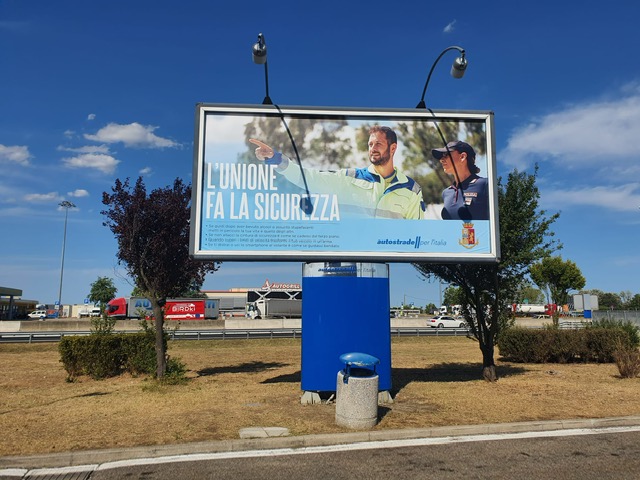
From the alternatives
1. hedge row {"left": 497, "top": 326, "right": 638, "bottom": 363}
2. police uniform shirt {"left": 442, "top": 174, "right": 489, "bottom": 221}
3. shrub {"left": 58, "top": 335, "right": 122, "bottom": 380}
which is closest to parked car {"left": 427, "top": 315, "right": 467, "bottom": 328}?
hedge row {"left": 497, "top": 326, "right": 638, "bottom": 363}

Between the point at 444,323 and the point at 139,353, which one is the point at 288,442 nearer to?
the point at 139,353

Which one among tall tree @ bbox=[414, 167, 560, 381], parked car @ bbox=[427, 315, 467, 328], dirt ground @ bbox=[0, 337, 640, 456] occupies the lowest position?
parked car @ bbox=[427, 315, 467, 328]

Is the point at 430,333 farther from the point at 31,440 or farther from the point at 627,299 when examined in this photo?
the point at 627,299

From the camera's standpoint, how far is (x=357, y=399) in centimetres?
813

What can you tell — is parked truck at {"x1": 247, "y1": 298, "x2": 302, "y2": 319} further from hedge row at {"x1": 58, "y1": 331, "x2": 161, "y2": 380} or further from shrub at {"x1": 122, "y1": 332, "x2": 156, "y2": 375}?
hedge row at {"x1": 58, "y1": 331, "x2": 161, "y2": 380}

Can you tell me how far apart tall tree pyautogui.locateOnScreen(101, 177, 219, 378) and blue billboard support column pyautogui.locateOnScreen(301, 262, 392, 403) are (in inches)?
207

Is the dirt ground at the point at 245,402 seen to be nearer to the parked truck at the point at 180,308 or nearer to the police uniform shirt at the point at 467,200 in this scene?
the police uniform shirt at the point at 467,200

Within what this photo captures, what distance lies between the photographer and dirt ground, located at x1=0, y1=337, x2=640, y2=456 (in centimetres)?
778

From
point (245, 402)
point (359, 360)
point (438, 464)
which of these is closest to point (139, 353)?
point (245, 402)

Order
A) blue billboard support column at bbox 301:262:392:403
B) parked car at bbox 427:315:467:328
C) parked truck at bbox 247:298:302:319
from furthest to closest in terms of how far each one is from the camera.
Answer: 1. parked truck at bbox 247:298:302:319
2. parked car at bbox 427:315:467:328
3. blue billboard support column at bbox 301:262:392:403

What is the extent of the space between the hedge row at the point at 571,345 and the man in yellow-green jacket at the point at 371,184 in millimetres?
9746

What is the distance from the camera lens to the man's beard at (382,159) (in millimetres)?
12156

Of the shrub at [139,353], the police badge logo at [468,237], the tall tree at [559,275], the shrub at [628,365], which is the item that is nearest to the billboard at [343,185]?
the police badge logo at [468,237]

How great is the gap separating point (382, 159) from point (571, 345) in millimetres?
11676
